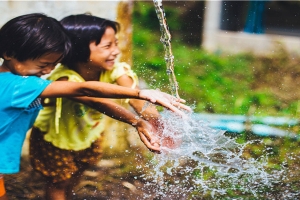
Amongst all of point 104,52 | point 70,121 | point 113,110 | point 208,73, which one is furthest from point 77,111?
point 208,73

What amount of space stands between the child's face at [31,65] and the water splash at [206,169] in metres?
0.69

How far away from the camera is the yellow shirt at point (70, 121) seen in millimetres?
2424

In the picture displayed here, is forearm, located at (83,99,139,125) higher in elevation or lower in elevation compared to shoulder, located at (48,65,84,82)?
lower

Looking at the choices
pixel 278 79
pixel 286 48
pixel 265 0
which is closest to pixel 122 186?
pixel 278 79

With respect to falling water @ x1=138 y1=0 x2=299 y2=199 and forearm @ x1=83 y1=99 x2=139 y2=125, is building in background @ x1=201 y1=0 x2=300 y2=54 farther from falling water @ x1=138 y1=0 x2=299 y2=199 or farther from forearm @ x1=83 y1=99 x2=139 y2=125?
forearm @ x1=83 y1=99 x2=139 y2=125

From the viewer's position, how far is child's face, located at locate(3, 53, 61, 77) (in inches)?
81.4

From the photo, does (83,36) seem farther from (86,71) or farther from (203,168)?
(203,168)

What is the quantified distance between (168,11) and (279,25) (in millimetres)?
1141

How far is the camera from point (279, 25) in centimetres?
508

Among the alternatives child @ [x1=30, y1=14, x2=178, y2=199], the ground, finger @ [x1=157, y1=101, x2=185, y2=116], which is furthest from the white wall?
finger @ [x1=157, y1=101, x2=185, y2=116]

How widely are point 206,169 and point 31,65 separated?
1350 millimetres

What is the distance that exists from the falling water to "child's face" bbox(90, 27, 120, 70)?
28 cm

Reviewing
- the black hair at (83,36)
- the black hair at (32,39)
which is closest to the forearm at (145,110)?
the black hair at (83,36)

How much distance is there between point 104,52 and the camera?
2434 millimetres
